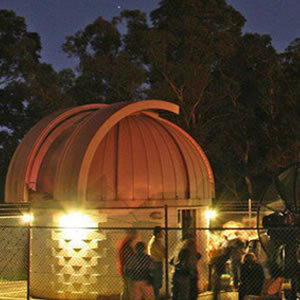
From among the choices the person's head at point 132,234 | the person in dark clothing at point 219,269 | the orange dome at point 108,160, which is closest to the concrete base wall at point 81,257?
the orange dome at point 108,160

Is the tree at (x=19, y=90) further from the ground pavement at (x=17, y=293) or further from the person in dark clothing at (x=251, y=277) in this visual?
the person in dark clothing at (x=251, y=277)

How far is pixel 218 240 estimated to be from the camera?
16.6 metres

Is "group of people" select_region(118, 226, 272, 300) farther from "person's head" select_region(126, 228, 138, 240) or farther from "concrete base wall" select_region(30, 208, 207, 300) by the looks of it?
"concrete base wall" select_region(30, 208, 207, 300)

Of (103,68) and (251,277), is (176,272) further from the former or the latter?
(103,68)

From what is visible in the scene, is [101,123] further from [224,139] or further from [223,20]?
[223,20]

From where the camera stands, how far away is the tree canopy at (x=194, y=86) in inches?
1406

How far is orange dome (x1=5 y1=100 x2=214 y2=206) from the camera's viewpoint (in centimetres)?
1435

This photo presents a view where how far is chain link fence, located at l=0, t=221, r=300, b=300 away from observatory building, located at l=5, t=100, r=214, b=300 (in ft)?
0.10

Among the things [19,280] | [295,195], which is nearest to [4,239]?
[19,280]

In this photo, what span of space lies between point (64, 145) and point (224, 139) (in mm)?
22792

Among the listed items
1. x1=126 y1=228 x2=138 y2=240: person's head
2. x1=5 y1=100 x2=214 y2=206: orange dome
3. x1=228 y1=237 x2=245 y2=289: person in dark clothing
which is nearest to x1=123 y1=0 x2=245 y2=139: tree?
x1=5 y1=100 x2=214 y2=206: orange dome

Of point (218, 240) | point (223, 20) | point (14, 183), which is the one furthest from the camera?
A: point (223, 20)

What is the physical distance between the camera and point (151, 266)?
36.1 feet

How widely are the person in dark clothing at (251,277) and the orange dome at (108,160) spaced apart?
15.6 ft
